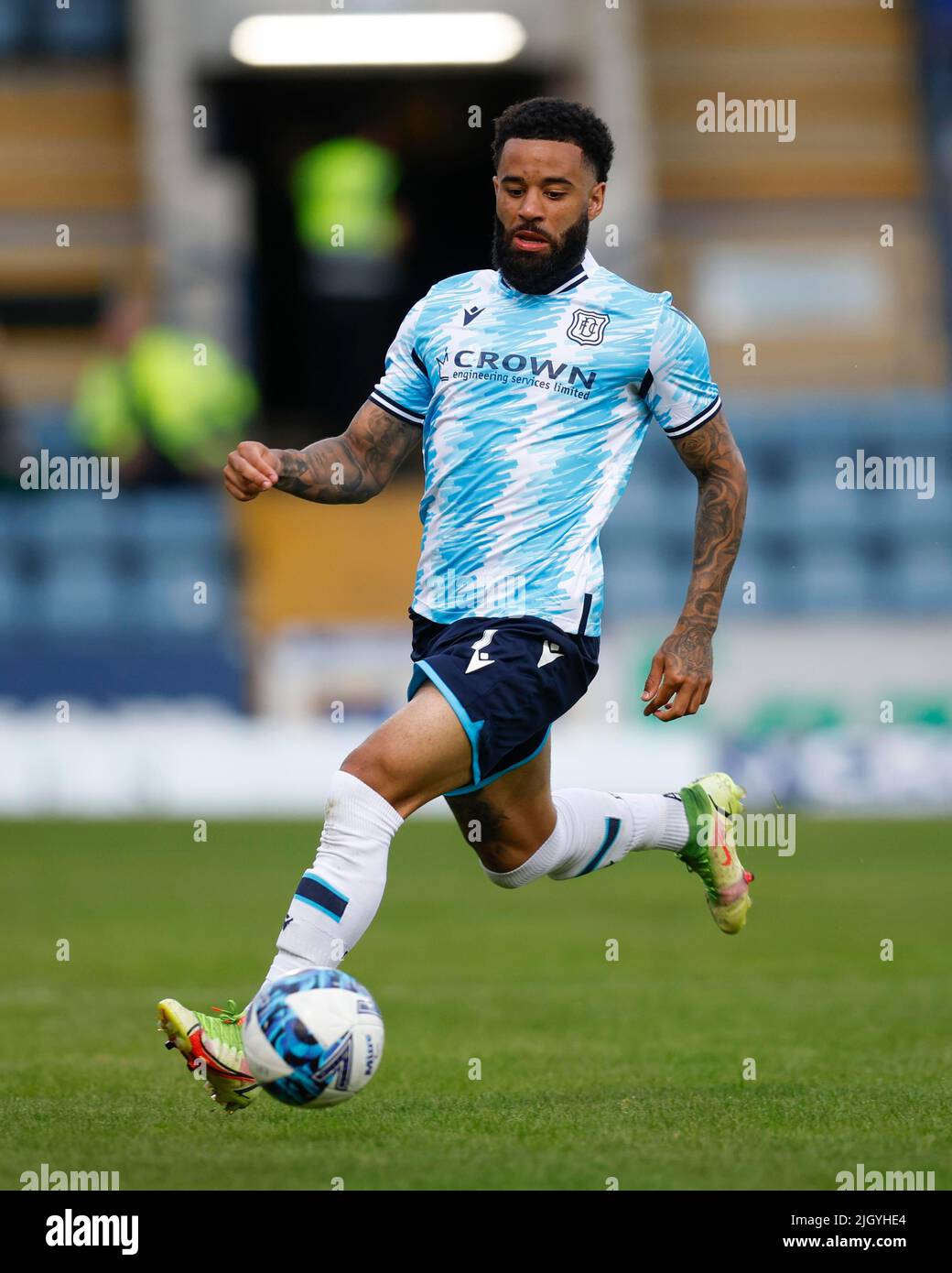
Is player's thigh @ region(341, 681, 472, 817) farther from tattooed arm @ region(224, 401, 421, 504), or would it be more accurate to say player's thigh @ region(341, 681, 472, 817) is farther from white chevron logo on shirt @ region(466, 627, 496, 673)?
tattooed arm @ region(224, 401, 421, 504)

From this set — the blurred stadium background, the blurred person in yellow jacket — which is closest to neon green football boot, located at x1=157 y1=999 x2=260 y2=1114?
the blurred stadium background

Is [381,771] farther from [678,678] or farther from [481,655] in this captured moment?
[678,678]

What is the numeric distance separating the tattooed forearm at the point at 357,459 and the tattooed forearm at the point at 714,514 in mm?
816

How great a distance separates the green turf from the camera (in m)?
5.12

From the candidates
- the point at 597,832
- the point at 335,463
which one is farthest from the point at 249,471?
the point at 597,832

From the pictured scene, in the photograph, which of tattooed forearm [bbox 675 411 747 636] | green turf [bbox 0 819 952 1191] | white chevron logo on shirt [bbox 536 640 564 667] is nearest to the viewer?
green turf [bbox 0 819 952 1191]

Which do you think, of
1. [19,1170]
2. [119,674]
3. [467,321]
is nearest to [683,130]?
[119,674]

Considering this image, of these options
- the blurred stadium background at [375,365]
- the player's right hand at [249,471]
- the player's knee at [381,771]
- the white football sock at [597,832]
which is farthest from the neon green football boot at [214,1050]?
the blurred stadium background at [375,365]

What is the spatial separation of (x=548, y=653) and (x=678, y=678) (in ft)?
1.18

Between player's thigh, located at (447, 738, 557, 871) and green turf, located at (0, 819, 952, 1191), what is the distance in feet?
2.21

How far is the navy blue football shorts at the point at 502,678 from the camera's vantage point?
5656mm

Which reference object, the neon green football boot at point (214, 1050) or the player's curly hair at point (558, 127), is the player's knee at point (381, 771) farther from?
the player's curly hair at point (558, 127)

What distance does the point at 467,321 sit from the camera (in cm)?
609
